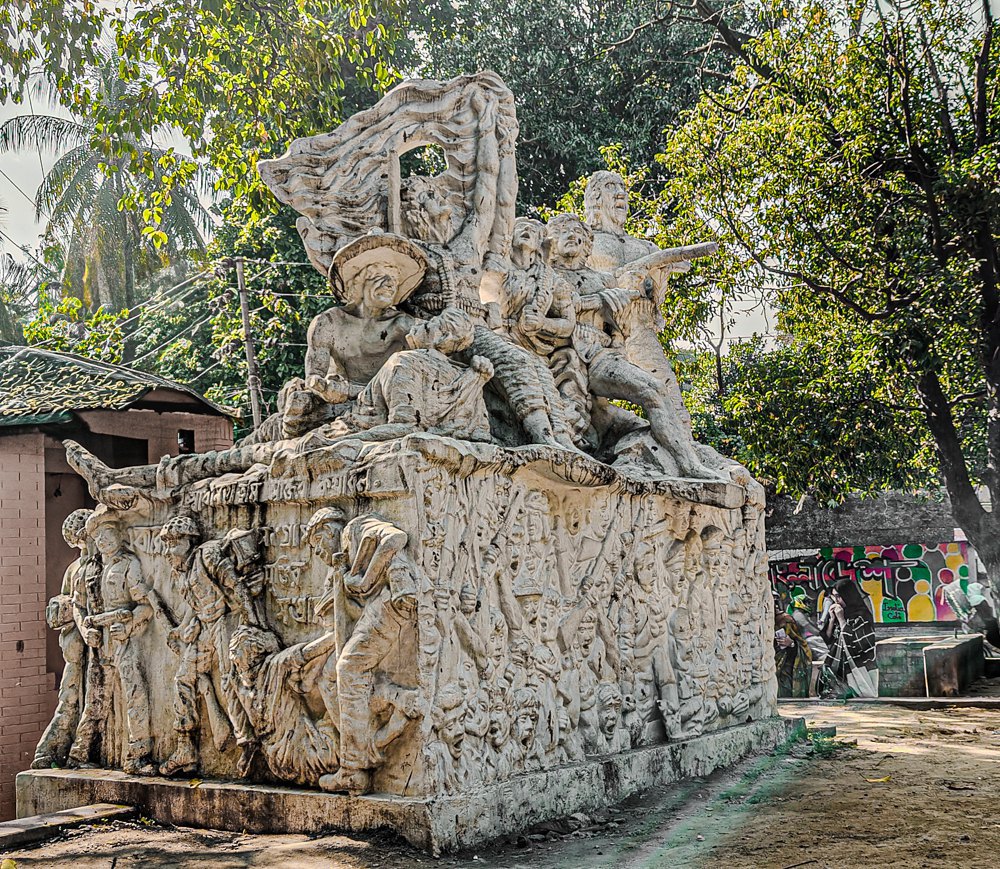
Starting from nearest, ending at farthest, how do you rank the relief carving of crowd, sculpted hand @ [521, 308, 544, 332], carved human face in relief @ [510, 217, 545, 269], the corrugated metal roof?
the relief carving of crowd < sculpted hand @ [521, 308, 544, 332] < the corrugated metal roof < carved human face in relief @ [510, 217, 545, 269]

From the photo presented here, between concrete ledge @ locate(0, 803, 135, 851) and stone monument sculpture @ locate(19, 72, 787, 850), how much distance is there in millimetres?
156

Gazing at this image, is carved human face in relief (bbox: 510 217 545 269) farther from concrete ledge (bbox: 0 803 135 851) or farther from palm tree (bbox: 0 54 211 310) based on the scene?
palm tree (bbox: 0 54 211 310)

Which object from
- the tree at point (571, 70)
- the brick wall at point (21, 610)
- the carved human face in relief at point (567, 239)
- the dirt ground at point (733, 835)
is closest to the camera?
the dirt ground at point (733, 835)

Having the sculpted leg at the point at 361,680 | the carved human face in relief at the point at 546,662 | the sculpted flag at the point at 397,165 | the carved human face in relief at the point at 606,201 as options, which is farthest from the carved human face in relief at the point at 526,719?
the carved human face in relief at the point at 606,201

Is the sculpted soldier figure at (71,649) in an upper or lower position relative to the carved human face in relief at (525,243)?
lower

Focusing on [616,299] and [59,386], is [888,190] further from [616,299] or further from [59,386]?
[59,386]

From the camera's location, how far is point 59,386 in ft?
28.8

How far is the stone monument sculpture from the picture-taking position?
5.65 m

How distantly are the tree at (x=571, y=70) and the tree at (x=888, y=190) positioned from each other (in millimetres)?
5243

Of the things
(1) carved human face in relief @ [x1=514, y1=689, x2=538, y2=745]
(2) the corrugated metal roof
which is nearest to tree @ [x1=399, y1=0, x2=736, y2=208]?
(2) the corrugated metal roof

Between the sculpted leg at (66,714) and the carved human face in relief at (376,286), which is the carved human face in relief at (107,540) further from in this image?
the carved human face in relief at (376,286)

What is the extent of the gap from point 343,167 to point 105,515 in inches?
111

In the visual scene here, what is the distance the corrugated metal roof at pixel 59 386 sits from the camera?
830cm

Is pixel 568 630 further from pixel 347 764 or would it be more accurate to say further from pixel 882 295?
pixel 882 295
